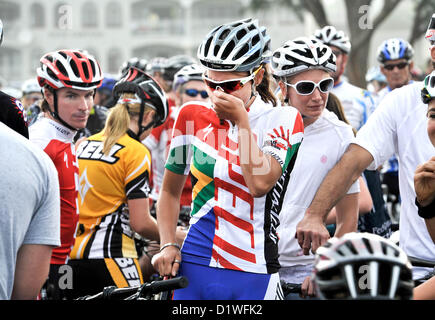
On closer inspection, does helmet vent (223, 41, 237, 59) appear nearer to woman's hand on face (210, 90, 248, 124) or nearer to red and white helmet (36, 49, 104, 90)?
woman's hand on face (210, 90, 248, 124)

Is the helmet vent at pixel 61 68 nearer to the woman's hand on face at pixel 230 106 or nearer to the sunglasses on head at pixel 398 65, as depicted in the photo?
the woman's hand on face at pixel 230 106

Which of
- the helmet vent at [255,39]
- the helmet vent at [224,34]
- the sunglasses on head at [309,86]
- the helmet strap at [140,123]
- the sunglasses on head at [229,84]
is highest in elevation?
the helmet vent at [224,34]

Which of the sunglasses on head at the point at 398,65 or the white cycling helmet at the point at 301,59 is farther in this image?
the sunglasses on head at the point at 398,65

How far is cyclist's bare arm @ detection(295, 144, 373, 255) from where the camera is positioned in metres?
3.83

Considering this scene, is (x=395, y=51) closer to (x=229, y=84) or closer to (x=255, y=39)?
(x=255, y=39)

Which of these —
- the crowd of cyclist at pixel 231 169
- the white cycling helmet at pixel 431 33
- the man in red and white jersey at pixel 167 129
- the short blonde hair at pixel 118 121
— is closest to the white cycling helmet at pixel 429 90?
the crowd of cyclist at pixel 231 169

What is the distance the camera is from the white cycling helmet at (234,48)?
351 cm

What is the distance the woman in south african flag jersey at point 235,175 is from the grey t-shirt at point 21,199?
1080mm

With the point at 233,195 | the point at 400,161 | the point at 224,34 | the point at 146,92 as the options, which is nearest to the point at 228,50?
the point at 224,34

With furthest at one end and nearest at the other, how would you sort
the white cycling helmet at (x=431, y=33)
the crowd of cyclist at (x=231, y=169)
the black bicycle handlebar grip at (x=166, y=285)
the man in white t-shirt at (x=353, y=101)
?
the man in white t-shirt at (x=353, y=101)
the white cycling helmet at (x=431, y=33)
the crowd of cyclist at (x=231, y=169)
the black bicycle handlebar grip at (x=166, y=285)

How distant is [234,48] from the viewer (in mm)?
3531

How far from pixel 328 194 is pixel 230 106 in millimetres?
966

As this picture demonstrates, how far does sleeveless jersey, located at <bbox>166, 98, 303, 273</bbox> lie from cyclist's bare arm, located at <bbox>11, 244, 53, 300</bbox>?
108 centimetres

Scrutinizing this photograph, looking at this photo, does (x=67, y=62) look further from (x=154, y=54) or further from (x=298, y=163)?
(x=154, y=54)
